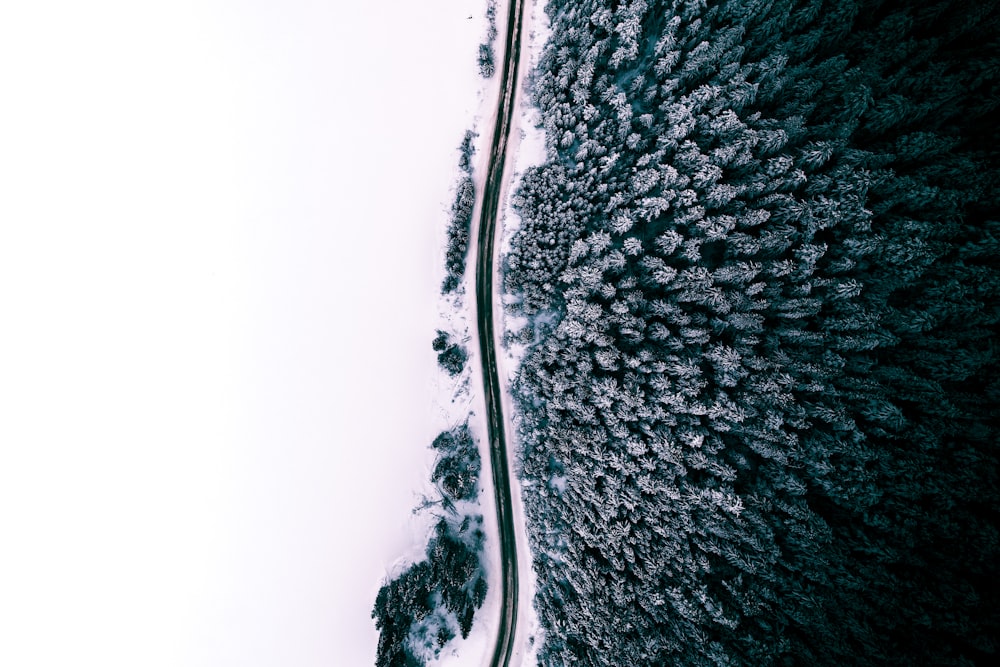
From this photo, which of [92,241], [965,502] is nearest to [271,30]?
[92,241]

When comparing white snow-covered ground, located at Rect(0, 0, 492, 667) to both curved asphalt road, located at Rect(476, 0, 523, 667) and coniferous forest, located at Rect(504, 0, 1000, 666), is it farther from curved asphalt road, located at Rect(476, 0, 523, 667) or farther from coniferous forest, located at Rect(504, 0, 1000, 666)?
coniferous forest, located at Rect(504, 0, 1000, 666)

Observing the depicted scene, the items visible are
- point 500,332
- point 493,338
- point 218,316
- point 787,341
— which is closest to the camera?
point 787,341

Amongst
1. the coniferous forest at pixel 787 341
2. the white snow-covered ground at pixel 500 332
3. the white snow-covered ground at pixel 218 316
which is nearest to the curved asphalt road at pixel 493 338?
the white snow-covered ground at pixel 500 332

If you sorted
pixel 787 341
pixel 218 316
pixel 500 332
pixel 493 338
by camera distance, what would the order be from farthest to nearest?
pixel 218 316 → pixel 493 338 → pixel 500 332 → pixel 787 341

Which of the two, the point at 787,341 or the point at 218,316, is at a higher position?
the point at 787,341

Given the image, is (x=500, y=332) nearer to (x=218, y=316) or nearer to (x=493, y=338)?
(x=493, y=338)

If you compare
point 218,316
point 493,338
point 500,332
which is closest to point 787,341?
point 500,332

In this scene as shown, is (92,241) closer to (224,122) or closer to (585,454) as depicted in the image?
Result: (224,122)
